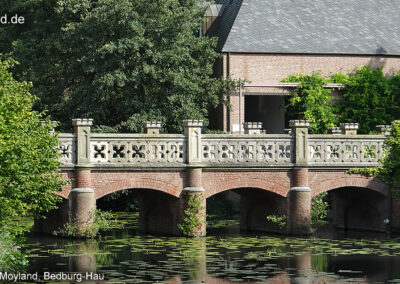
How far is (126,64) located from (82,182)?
33.1 feet

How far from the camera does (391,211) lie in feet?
112

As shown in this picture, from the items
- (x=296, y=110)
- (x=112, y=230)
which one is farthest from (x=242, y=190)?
(x=296, y=110)

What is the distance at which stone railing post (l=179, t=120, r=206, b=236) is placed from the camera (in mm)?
31172

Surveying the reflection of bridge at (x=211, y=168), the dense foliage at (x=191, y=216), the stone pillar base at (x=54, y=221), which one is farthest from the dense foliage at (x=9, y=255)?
the dense foliage at (x=191, y=216)

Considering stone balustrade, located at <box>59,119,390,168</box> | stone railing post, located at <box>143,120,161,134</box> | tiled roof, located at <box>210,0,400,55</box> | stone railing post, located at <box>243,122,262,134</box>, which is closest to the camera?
stone balustrade, located at <box>59,119,390,168</box>

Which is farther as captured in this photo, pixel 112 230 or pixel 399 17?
pixel 399 17

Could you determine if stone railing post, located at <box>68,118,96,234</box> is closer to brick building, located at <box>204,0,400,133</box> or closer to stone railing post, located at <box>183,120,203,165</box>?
stone railing post, located at <box>183,120,203,165</box>

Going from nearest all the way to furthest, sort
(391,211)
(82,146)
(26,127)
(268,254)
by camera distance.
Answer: (26,127)
(268,254)
(82,146)
(391,211)

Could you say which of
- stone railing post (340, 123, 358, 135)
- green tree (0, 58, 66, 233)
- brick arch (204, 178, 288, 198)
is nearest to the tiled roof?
stone railing post (340, 123, 358, 135)

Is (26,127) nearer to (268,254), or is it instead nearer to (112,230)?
(268,254)

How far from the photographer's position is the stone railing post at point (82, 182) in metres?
30.0

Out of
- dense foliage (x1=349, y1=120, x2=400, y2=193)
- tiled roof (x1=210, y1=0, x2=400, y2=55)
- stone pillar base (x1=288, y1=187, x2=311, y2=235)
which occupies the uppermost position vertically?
tiled roof (x1=210, y1=0, x2=400, y2=55)

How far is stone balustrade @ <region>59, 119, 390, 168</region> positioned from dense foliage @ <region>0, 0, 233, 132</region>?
7.16 m

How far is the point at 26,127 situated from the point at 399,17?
2868cm
